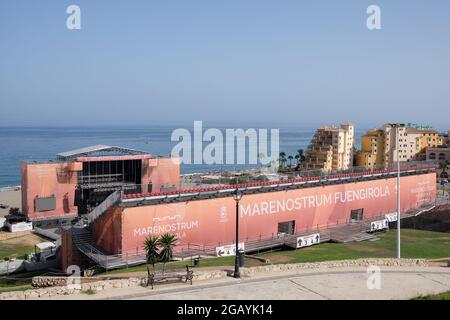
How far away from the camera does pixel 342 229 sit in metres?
43.0

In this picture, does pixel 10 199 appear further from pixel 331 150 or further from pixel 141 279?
pixel 141 279

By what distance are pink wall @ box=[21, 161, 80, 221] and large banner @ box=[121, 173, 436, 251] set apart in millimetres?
19006

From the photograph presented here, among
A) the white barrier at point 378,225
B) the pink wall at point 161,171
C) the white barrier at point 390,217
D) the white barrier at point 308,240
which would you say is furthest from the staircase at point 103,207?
the white barrier at point 390,217

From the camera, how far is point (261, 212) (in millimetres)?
39219

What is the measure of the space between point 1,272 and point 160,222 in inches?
468

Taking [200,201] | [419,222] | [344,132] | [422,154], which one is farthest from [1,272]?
[422,154]

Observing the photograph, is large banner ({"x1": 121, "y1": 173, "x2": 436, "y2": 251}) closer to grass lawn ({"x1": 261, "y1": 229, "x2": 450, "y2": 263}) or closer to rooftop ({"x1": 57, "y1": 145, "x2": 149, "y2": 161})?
grass lawn ({"x1": 261, "y1": 229, "x2": 450, "y2": 263})

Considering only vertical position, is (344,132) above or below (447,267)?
above

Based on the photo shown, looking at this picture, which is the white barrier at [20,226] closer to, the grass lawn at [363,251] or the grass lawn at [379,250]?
the grass lawn at [363,251]

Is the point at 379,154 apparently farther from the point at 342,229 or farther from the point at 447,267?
the point at 447,267

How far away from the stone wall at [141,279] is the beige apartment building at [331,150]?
2626 inches

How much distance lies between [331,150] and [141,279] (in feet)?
248

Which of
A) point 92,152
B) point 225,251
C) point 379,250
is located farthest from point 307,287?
point 92,152

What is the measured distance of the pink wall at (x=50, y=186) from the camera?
48000 millimetres
